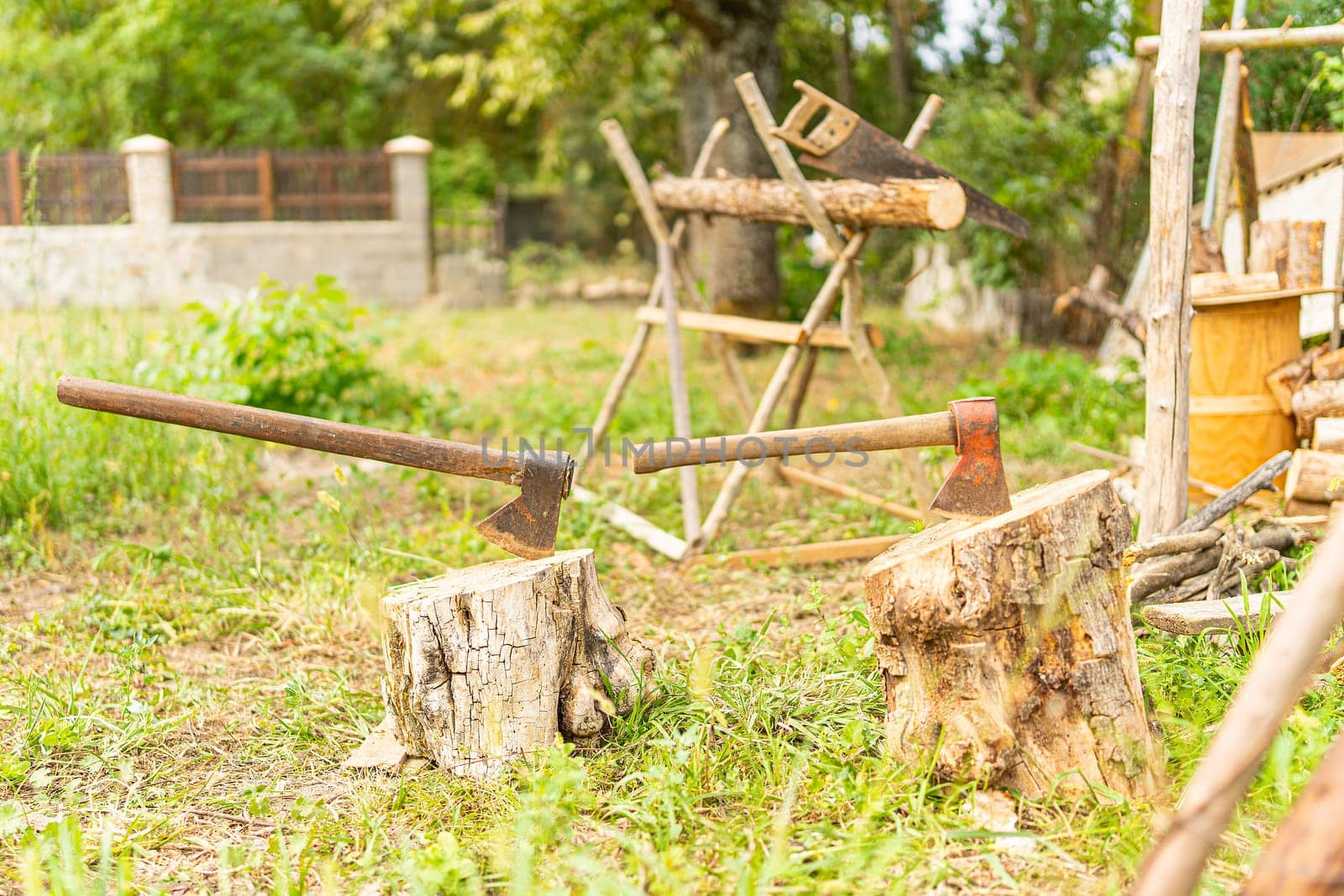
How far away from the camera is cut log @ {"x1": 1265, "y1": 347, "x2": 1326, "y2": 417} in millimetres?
4246

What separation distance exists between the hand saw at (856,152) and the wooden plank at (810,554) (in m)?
1.29

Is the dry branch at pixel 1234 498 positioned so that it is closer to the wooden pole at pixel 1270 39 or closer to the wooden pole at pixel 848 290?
the wooden pole at pixel 848 290

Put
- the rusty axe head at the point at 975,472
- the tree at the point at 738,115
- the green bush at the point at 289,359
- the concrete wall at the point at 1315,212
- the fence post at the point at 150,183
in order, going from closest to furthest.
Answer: the rusty axe head at the point at 975,472 → the concrete wall at the point at 1315,212 → the green bush at the point at 289,359 → the tree at the point at 738,115 → the fence post at the point at 150,183

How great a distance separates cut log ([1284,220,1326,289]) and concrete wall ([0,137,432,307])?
9904 millimetres

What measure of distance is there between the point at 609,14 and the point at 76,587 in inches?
289

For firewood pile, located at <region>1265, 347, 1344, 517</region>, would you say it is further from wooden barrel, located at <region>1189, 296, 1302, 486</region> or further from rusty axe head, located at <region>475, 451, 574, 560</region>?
rusty axe head, located at <region>475, 451, 574, 560</region>

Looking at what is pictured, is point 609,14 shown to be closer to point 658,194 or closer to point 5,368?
point 658,194

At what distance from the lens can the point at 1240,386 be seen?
4387 mm

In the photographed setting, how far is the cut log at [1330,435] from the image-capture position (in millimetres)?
3930

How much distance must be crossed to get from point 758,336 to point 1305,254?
217 cm

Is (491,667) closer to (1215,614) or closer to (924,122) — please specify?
(1215,614)

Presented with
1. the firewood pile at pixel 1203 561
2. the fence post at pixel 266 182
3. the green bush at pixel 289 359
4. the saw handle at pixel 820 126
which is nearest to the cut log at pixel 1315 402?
the firewood pile at pixel 1203 561

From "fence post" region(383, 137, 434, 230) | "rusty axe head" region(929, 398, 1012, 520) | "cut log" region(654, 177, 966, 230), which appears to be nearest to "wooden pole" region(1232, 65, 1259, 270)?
"cut log" region(654, 177, 966, 230)

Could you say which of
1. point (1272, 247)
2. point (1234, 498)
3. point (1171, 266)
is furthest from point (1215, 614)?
point (1272, 247)
